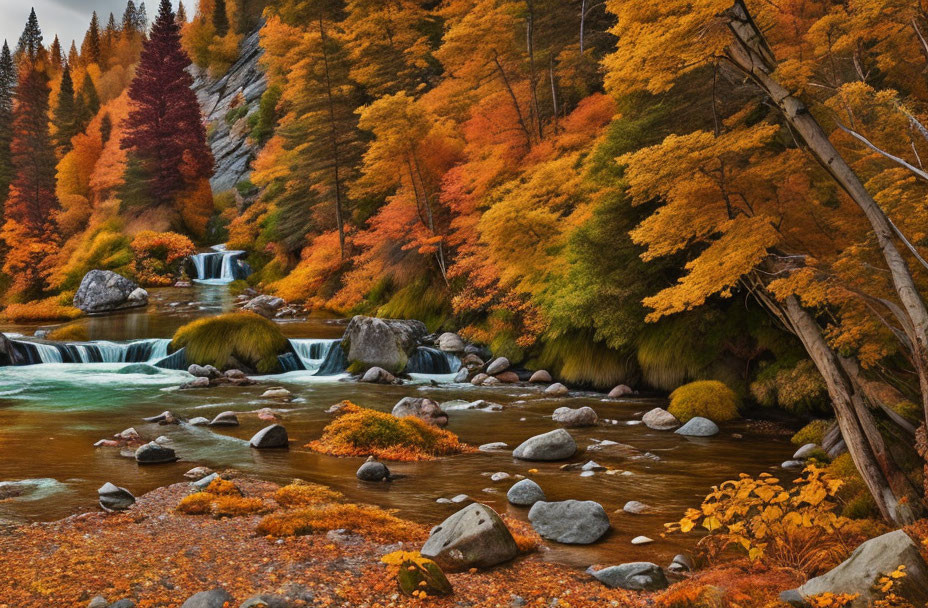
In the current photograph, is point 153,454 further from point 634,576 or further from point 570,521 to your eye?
point 634,576

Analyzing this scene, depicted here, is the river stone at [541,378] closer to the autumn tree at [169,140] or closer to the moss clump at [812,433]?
the moss clump at [812,433]

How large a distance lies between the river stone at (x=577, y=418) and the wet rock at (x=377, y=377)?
6826mm

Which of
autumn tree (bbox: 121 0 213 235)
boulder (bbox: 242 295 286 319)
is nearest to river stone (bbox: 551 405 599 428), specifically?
boulder (bbox: 242 295 286 319)

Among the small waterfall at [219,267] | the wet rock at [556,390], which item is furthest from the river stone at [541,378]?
the small waterfall at [219,267]

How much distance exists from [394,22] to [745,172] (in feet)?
109

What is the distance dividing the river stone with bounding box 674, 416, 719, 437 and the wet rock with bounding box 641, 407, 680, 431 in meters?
0.34

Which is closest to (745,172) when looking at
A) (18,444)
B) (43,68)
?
(18,444)

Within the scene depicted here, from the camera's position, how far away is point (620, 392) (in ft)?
51.7

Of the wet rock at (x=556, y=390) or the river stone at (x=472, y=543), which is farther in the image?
the wet rock at (x=556, y=390)

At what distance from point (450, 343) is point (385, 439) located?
10.7m

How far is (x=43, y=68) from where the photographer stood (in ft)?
294

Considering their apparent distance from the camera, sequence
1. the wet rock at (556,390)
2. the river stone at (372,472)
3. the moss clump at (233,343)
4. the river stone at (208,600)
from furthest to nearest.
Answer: the moss clump at (233,343), the wet rock at (556,390), the river stone at (372,472), the river stone at (208,600)

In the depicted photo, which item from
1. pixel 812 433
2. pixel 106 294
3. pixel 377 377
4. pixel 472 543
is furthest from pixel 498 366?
pixel 106 294

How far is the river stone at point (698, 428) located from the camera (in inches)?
466
